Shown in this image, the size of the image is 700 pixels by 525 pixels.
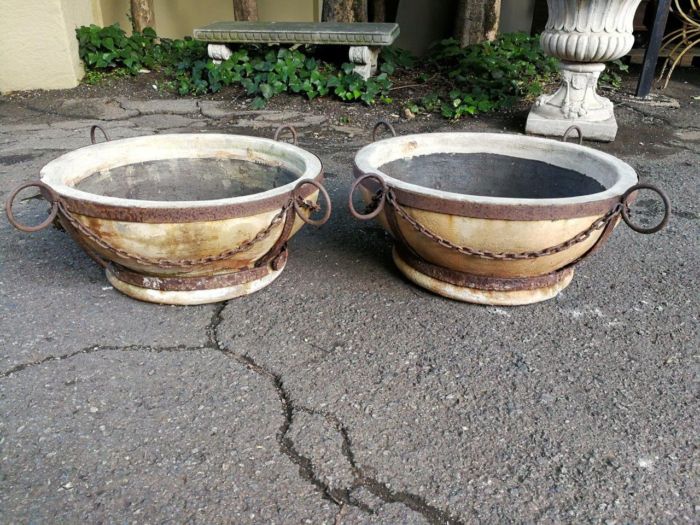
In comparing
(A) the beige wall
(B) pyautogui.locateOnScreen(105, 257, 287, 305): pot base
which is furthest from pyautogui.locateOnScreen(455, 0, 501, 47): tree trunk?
(B) pyautogui.locateOnScreen(105, 257, 287, 305): pot base

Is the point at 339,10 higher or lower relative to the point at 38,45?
higher

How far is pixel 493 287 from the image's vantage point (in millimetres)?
2039

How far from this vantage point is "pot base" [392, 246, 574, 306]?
2.04m

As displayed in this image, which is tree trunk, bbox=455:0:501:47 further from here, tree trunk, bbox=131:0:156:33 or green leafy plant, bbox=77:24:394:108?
tree trunk, bbox=131:0:156:33

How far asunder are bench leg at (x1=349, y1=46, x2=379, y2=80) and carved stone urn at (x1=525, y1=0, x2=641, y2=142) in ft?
4.86

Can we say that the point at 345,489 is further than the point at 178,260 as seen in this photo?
No

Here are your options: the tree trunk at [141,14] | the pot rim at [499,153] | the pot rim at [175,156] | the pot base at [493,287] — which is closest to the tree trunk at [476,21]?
the tree trunk at [141,14]

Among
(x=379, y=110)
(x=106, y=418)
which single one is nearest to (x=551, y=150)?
(x=106, y=418)

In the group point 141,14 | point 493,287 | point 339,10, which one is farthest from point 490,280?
point 141,14

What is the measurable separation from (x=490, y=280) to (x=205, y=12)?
18.8 feet

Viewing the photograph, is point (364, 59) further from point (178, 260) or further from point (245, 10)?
point (178, 260)

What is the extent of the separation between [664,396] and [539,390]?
0.34m

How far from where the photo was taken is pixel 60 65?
5.10m

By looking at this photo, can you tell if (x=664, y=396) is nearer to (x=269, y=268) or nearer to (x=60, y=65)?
(x=269, y=268)
